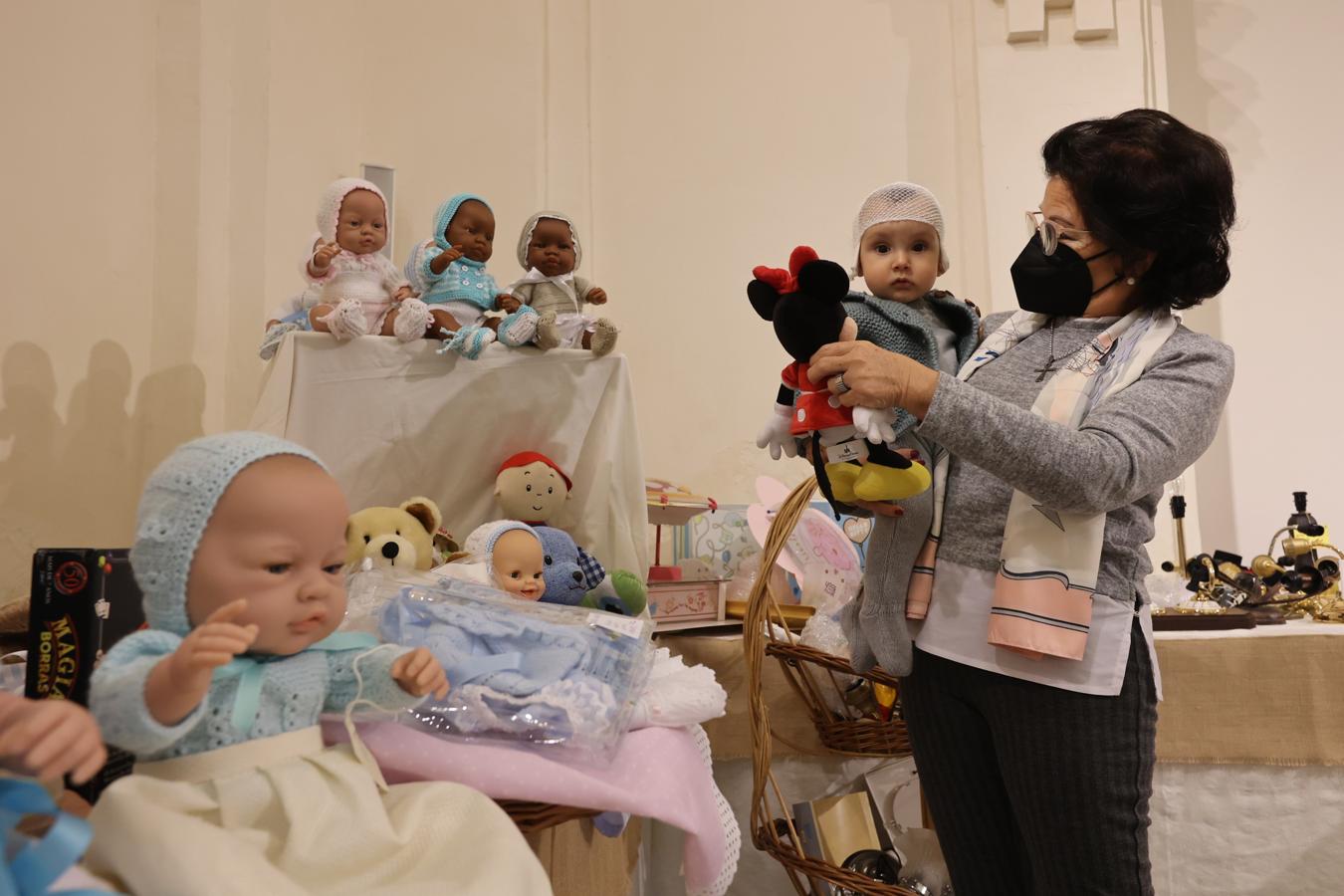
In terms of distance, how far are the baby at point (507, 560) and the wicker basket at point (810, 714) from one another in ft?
1.54

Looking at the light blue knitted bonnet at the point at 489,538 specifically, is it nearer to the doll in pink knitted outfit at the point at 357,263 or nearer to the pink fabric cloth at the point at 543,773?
the doll in pink knitted outfit at the point at 357,263

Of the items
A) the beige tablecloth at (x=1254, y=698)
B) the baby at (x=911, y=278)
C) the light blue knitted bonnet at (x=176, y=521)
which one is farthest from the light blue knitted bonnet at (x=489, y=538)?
the beige tablecloth at (x=1254, y=698)

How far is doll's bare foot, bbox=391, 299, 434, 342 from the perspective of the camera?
2041 mm

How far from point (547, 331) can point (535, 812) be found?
3.60 ft

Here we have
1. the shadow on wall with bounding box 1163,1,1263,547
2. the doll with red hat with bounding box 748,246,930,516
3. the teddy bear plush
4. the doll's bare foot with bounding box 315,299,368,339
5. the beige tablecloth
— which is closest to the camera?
the doll with red hat with bounding box 748,246,930,516

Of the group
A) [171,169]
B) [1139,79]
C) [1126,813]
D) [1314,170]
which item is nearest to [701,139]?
[1139,79]

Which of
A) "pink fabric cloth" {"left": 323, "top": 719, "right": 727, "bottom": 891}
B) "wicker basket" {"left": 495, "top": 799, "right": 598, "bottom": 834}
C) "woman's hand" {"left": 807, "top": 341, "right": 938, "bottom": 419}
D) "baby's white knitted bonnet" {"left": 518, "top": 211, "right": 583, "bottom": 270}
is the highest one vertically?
"baby's white knitted bonnet" {"left": 518, "top": 211, "right": 583, "bottom": 270}

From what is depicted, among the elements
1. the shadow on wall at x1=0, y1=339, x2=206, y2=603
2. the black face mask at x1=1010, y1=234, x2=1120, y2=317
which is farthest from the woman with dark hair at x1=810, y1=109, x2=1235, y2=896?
the shadow on wall at x1=0, y1=339, x2=206, y2=603

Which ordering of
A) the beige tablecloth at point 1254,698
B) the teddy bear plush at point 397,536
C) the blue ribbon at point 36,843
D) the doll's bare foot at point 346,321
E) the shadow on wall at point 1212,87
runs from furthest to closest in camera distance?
the shadow on wall at point 1212,87 → the beige tablecloth at point 1254,698 → the doll's bare foot at point 346,321 → the teddy bear plush at point 397,536 → the blue ribbon at point 36,843

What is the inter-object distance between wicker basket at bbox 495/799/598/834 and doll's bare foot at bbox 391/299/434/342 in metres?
1.07

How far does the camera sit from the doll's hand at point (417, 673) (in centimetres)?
119

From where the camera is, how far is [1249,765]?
2434mm

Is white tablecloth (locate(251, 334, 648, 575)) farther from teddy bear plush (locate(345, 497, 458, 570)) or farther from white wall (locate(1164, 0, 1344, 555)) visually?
white wall (locate(1164, 0, 1344, 555))

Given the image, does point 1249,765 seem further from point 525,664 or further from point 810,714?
point 525,664
